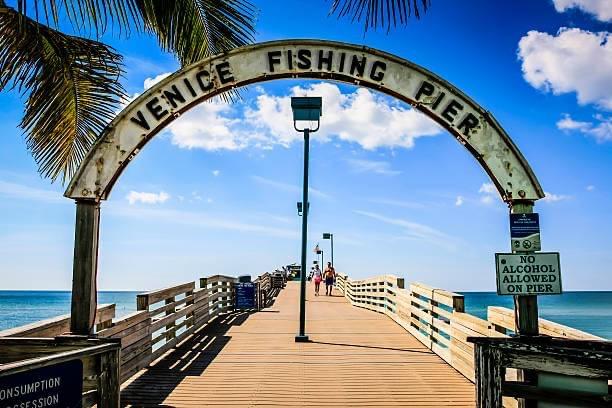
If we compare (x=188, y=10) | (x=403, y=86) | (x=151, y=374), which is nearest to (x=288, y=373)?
(x=151, y=374)

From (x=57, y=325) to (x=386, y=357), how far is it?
5.30 m

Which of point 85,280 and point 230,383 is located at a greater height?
point 85,280

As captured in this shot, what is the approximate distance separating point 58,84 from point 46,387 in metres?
5.13

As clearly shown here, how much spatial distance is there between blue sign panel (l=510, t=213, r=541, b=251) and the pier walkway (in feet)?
7.16

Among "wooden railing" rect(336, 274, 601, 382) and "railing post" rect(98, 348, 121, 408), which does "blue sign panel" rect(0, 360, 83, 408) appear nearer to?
"railing post" rect(98, 348, 121, 408)

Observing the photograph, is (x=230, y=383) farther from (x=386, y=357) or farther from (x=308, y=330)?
(x=308, y=330)

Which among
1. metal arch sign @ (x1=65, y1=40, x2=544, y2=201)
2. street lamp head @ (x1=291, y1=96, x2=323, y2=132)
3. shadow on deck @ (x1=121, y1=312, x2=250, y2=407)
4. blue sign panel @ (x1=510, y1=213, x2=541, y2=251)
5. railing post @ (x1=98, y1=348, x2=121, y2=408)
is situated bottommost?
shadow on deck @ (x1=121, y1=312, x2=250, y2=407)

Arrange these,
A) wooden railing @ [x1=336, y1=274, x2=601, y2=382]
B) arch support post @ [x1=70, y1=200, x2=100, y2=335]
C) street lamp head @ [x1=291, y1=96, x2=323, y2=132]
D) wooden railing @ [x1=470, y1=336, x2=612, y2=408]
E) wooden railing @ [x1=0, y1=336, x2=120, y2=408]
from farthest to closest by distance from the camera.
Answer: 1. street lamp head @ [x1=291, y1=96, x2=323, y2=132]
2. wooden railing @ [x1=336, y1=274, x2=601, y2=382]
3. arch support post @ [x1=70, y1=200, x2=100, y2=335]
4. wooden railing @ [x1=470, y1=336, x2=612, y2=408]
5. wooden railing @ [x1=0, y1=336, x2=120, y2=408]

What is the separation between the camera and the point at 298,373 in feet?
26.6

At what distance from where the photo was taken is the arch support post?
5572 millimetres

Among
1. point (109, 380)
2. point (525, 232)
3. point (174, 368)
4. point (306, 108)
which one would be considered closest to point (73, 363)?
point (109, 380)

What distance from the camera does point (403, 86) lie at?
19.7 feet

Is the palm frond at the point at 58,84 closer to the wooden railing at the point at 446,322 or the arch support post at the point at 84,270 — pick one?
the arch support post at the point at 84,270

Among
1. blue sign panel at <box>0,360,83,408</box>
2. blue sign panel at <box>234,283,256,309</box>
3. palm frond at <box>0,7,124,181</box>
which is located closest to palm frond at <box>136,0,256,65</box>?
palm frond at <box>0,7,124,181</box>
